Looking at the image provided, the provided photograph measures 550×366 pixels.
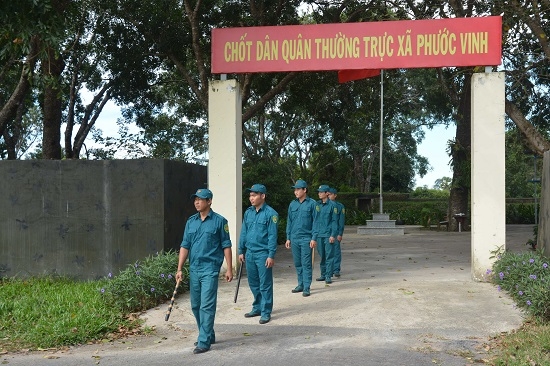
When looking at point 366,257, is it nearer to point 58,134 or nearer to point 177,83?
point 58,134

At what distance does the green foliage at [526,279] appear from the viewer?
7781 millimetres

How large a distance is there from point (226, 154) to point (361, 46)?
291 cm

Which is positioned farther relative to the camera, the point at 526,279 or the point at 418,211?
the point at 418,211

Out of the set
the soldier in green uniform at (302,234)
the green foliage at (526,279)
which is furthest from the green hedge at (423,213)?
the soldier in green uniform at (302,234)

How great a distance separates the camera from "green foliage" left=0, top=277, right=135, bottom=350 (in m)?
7.46

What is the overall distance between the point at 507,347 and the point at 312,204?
407 cm

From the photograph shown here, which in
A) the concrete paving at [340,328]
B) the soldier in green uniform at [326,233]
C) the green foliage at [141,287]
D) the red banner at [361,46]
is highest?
the red banner at [361,46]

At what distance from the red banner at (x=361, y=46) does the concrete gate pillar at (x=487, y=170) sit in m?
0.48

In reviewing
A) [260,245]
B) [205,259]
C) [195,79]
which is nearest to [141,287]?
[260,245]

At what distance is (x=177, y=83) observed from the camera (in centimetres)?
2370

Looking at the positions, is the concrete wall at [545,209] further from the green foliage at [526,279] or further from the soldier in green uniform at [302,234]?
the soldier in green uniform at [302,234]

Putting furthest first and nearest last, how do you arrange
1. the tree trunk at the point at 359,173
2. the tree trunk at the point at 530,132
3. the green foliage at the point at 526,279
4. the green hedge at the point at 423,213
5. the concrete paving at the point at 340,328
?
the tree trunk at the point at 359,173 → the green hedge at the point at 423,213 → the tree trunk at the point at 530,132 → the green foliage at the point at 526,279 → the concrete paving at the point at 340,328

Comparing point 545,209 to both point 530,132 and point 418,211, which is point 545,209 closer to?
point 530,132

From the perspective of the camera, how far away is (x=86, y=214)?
11258 mm
